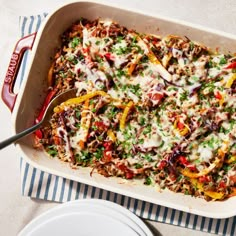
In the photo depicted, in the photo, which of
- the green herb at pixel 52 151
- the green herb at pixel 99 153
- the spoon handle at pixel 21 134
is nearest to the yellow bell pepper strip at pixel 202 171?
the green herb at pixel 99 153

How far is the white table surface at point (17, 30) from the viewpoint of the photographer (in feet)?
8.64

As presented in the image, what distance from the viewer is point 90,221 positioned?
2.51 meters

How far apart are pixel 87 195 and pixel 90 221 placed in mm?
163

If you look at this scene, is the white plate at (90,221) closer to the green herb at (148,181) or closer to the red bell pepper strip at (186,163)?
the green herb at (148,181)

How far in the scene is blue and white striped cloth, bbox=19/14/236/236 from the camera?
2.57 m

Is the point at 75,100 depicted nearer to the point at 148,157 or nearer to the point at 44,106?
the point at 44,106

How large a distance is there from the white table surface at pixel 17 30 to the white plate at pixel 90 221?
0.16 metres

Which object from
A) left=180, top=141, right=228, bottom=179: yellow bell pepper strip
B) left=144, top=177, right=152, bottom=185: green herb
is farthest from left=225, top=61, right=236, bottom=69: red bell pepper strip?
left=144, top=177, right=152, bottom=185: green herb

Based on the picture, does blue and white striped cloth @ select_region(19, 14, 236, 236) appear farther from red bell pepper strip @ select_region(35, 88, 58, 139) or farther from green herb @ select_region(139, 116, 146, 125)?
green herb @ select_region(139, 116, 146, 125)

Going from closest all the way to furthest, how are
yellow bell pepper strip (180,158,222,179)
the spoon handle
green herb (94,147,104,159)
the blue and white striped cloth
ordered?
the spoon handle < yellow bell pepper strip (180,158,222,179) < green herb (94,147,104,159) < the blue and white striped cloth

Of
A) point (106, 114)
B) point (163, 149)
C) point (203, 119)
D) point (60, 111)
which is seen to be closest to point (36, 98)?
point (60, 111)

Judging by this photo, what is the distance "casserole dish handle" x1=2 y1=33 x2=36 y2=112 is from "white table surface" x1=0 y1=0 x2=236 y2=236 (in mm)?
376

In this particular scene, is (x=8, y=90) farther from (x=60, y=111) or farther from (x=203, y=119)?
(x=203, y=119)

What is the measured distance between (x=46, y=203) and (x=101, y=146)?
0.56 m
